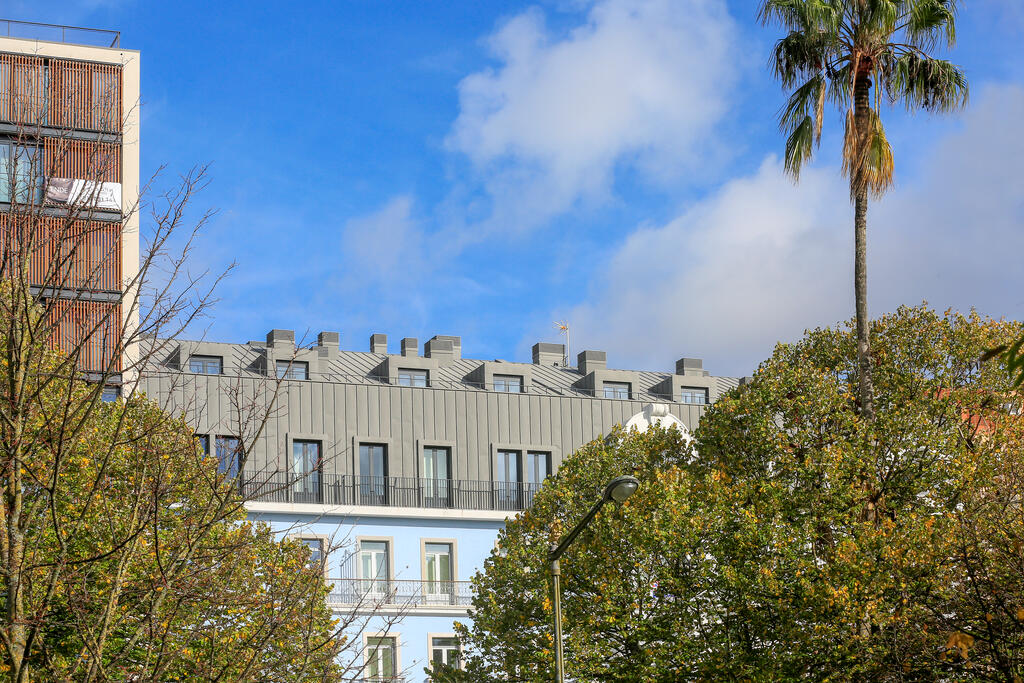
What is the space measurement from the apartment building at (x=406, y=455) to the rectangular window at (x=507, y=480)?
0.05 metres

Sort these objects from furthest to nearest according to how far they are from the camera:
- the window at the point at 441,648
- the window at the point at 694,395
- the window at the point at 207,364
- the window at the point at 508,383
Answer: the window at the point at 694,395
the window at the point at 508,383
the window at the point at 207,364
the window at the point at 441,648

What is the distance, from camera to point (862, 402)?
1169 inches

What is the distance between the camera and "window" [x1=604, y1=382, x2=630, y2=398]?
56.6m

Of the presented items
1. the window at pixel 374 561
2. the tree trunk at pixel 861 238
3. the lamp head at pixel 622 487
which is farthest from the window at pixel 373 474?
the lamp head at pixel 622 487

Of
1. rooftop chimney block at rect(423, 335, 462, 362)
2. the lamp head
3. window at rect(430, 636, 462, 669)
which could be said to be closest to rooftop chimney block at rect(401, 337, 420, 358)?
rooftop chimney block at rect(423, 335, 462, 362)


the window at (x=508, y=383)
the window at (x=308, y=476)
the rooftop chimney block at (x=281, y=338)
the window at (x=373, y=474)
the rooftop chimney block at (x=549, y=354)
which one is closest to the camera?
the window at (x=308, y=476)

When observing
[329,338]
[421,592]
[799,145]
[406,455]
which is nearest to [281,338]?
[329,338]

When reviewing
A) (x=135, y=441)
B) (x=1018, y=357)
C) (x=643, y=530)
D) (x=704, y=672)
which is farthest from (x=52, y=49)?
(x=1018, y=357)

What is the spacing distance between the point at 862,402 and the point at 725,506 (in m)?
4.04

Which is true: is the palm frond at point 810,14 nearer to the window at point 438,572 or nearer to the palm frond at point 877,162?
the palm frond at point 877,162

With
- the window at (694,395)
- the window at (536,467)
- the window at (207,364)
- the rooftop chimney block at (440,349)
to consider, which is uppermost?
the rooftop chimney block at (440,349)

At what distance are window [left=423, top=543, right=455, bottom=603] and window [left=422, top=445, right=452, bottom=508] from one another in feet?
5.34

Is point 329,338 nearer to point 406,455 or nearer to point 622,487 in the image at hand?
point 406,455

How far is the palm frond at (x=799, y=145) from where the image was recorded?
31.8 meters
